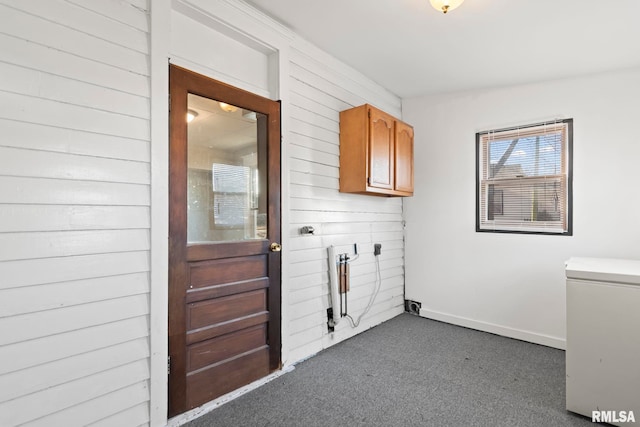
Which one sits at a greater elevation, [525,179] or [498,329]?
[525,179]

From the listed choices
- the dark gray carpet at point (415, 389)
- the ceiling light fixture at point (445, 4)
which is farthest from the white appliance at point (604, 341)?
the ceiling light fixture at point (445, 4)

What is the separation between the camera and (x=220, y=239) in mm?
2188

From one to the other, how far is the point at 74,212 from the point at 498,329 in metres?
3.81

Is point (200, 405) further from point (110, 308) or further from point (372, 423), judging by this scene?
point (372, 423)

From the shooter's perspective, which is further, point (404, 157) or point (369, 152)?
point (404, 157)

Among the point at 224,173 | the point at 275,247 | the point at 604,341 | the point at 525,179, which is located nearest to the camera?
the point at 604,341

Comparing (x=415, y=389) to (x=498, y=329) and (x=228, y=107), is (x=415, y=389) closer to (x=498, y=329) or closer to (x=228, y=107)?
(x=498, y=329)

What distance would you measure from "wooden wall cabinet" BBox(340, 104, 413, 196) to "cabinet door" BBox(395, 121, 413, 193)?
1 centimetres

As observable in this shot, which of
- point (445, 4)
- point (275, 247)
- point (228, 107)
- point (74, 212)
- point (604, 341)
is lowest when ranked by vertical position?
point (604, 341)

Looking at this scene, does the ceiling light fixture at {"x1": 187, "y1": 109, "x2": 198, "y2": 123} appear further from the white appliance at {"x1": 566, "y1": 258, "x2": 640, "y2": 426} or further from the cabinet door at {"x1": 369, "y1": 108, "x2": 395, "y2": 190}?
the white appliance at {"x1": 566, "y1": 258, "x2": 640, "y2": 426}

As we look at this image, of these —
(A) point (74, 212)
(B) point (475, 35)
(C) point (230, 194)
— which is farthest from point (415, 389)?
(B) point (475, 35)

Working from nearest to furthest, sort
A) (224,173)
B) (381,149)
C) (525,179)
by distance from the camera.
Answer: (224,173)
(381,149)
(525,179)

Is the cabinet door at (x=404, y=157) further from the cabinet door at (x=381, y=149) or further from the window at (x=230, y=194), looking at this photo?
the window at (x=230, y=194)

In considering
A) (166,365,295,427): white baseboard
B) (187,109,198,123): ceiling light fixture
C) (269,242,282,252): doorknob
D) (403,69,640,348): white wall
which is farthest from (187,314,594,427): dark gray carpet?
(187,109,198,123): ceiling light fixture
